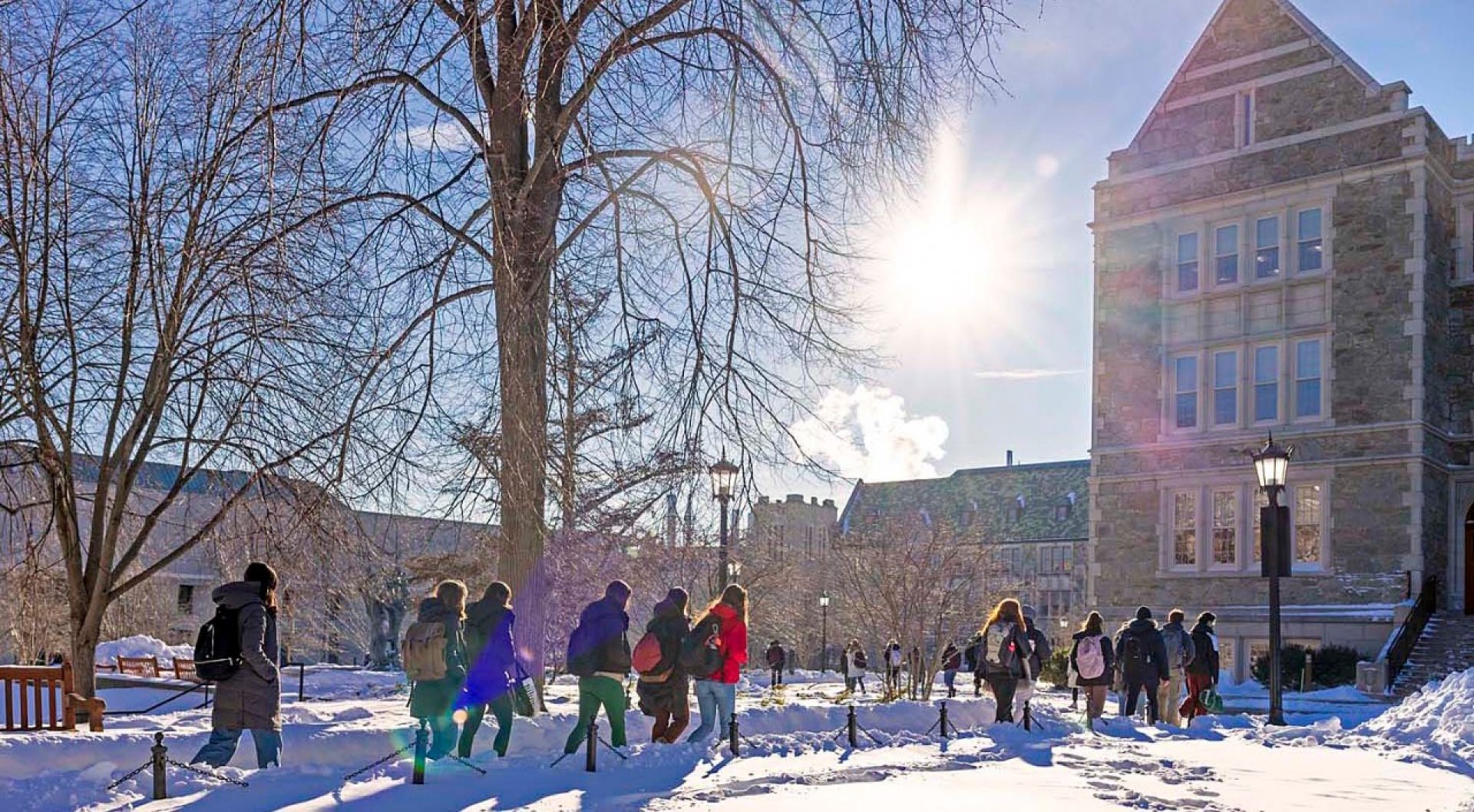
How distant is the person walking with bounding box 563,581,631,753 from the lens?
12531 millimetres

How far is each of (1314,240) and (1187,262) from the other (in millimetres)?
3008

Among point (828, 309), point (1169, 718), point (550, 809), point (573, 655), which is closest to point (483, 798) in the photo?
point (550, 809)

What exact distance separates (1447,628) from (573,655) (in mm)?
23515

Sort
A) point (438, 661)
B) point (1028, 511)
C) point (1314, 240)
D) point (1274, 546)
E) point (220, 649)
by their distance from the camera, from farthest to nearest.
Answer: point (1028, 511) < point (1314, 240) < point (1274, 546) < point (438, 661) < point (220, 649)

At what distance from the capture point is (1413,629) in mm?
29266

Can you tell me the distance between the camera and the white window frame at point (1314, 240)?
32.0 meters

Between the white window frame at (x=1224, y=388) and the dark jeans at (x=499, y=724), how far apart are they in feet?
80.9

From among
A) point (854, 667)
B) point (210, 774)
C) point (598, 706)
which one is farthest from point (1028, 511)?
point (210, 774)

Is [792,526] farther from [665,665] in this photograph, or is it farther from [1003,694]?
[665,665]

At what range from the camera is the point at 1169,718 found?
19922 mm

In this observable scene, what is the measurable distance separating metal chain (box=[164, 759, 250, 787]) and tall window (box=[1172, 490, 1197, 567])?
90.2 feet

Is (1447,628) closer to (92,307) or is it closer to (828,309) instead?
(828,309)

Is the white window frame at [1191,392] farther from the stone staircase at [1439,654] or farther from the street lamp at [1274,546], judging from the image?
the street lamp at [1274,546]

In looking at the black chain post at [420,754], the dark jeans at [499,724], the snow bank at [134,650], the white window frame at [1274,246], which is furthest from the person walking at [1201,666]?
the snow bank at [134,650]
